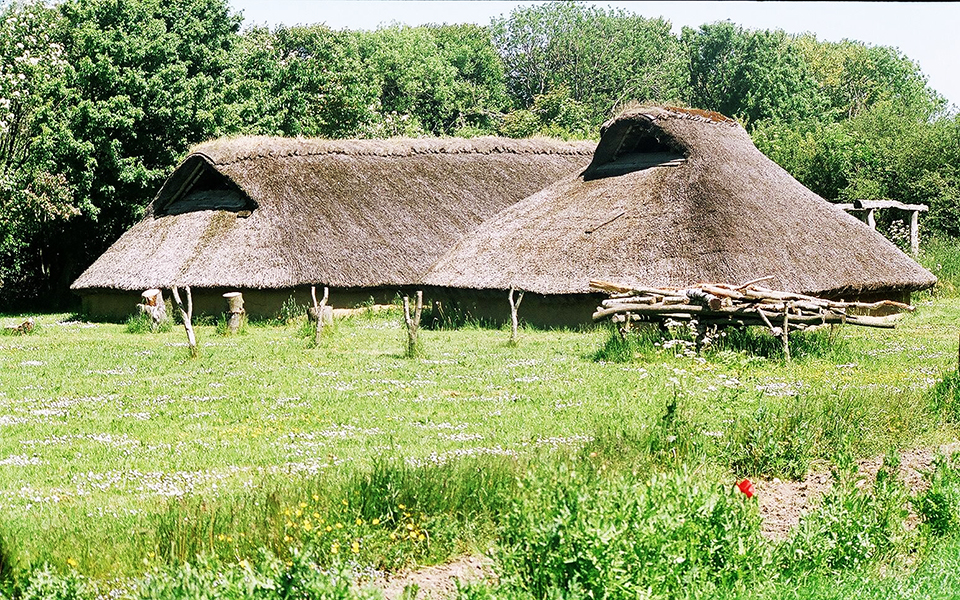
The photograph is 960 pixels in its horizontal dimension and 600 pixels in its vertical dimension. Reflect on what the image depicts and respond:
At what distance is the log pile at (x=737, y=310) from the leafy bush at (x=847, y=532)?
7952mm

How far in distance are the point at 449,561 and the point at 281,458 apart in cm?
324

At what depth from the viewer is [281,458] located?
948 centimetres

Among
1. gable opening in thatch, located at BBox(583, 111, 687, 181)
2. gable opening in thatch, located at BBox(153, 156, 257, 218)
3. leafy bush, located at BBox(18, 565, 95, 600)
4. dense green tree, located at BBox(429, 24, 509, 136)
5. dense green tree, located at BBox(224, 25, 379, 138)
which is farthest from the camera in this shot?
dense green tree, located at BBox(429, 24, 509, 136)

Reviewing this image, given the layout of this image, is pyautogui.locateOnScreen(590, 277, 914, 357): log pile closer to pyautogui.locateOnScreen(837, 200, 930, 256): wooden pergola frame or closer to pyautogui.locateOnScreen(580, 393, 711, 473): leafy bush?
pyautogui.locateOnScreen(580, 393, 711, 473): leafy bush

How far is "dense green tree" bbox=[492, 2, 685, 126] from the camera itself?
6297 centimetres

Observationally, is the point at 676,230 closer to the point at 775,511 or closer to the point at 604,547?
A: the point at 775,511

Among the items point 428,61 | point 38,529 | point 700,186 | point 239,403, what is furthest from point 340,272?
point 428,61

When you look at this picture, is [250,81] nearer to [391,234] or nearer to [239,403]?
[391,234]

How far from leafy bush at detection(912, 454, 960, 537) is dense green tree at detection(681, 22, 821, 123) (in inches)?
2151

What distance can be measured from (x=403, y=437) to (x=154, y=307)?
13.9 meters

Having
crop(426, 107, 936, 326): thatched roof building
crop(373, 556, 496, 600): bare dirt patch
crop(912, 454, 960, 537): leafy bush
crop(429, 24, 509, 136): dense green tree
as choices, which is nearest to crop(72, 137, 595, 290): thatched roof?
crop(426, 107, 936, 326): thatched roof building

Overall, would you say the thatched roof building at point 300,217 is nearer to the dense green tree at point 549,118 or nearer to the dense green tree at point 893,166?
the dense green tree at point 893,166

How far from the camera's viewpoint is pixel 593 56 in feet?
207

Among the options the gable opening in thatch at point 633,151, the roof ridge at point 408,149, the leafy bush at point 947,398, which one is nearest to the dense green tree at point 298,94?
the roof ridge at point 408,149
